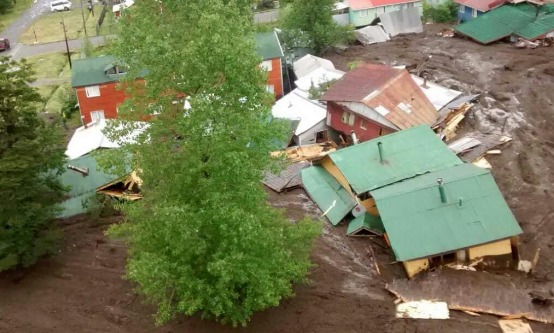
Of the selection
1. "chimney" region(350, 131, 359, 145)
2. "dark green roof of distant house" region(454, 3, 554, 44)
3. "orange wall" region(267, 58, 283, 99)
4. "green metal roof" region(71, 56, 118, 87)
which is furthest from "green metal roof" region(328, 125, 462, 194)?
"dark green roof of distant house" region(454, 3, 554, 44)

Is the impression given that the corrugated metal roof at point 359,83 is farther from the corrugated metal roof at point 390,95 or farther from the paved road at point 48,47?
the paved road at point 48,47

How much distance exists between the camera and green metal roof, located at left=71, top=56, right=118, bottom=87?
4081cm

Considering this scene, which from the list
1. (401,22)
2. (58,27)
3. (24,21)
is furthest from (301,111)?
(24,21)

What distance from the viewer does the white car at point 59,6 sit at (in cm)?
7762

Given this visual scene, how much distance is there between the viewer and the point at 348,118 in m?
35.6

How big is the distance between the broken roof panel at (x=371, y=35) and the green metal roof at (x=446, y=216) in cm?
3123

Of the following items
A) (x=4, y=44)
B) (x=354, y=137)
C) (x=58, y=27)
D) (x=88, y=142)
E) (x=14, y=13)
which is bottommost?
(x=354, y=137)

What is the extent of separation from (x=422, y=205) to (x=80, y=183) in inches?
732

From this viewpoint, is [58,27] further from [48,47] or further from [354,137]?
[354,137]

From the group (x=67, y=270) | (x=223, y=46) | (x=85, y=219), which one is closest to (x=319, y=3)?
(x=85, y=219)

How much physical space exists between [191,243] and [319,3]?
36982 millimetres

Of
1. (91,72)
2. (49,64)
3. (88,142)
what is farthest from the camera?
(49,64)

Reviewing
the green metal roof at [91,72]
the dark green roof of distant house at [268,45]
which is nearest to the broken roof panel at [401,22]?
the dark green roof of distant house at [268,45]

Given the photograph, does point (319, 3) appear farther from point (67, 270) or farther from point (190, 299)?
point (190, 299)
